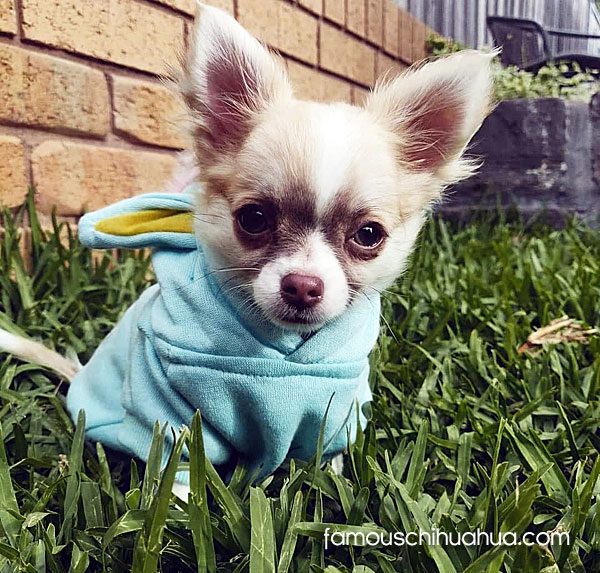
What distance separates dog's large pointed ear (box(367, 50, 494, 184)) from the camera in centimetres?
119

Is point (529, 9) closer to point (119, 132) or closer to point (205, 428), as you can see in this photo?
point (119, 132)

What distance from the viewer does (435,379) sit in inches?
60.8

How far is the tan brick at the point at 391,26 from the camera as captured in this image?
2623 mm

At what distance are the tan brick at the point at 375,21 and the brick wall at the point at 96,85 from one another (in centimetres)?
15

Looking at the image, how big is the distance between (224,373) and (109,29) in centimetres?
136

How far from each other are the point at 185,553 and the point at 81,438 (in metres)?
0.32

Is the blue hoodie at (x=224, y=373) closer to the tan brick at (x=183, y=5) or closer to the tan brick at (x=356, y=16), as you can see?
the tan brick at (x=183, y=5)

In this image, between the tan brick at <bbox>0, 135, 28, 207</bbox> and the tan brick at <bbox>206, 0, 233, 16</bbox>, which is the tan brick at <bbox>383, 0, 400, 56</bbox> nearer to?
the tan brick at <bbox>206, 0, 233, 16</bbox>

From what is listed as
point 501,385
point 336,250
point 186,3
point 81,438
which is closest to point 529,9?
point 186,3

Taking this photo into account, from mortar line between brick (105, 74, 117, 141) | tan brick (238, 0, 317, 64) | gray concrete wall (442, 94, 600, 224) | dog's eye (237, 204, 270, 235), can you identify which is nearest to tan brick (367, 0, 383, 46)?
tan brick (238, 0, 317, 64)

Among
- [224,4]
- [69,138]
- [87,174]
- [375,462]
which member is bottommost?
[375,462]

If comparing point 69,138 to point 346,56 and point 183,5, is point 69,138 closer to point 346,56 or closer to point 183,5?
point 183,5

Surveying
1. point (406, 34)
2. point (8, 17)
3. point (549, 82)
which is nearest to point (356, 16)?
point (406, 34)

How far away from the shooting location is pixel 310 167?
1086 mm
